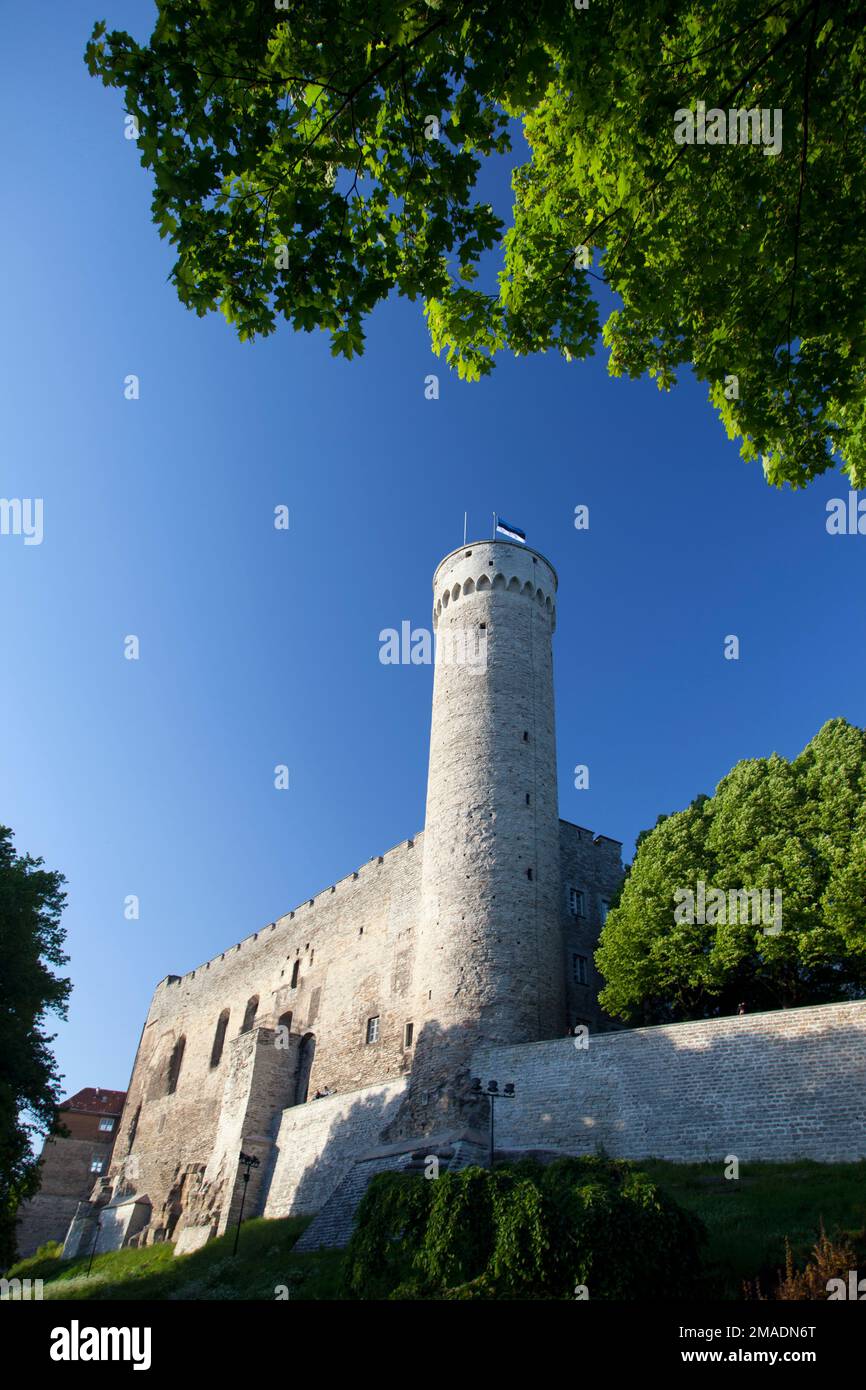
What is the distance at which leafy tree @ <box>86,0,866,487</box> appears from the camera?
585cm

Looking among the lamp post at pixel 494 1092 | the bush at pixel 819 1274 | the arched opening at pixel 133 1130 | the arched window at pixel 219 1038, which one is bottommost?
the arched opening at pixel 133 1130

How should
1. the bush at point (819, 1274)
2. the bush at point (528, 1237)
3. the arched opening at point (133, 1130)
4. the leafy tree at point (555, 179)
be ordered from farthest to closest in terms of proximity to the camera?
1. the arched opening at point (133, 1130)
2. the bush at point (528, 1237)
3. the bush at point (819, 1274)
4. the leafy tree at point (555, 179)

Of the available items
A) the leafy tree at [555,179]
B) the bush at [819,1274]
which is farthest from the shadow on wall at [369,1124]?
the leafy tree at [555,179]

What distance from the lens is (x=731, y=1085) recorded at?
17922mm

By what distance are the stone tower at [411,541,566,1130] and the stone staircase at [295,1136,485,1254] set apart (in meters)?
1.54

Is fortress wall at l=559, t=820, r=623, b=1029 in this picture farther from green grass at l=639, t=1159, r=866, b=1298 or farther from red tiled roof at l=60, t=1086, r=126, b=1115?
red tiled roof at l=60, t=1086, r=126, b=1115

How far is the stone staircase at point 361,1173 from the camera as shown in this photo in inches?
781

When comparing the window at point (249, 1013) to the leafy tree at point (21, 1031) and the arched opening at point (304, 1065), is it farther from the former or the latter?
the leafy tree at point (21, 1031)

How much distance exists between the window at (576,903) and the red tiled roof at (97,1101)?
40.4m

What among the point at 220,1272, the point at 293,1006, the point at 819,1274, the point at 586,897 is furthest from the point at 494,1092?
the point at 293,1006

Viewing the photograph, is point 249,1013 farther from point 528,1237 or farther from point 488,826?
point 528,1237

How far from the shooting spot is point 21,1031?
71.6 feet

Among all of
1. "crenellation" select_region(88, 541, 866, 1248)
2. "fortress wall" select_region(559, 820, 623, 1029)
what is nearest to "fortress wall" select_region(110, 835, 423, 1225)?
"crenellation" select_region(88, 541, 866, 1248)

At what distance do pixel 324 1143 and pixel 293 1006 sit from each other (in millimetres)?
11340
